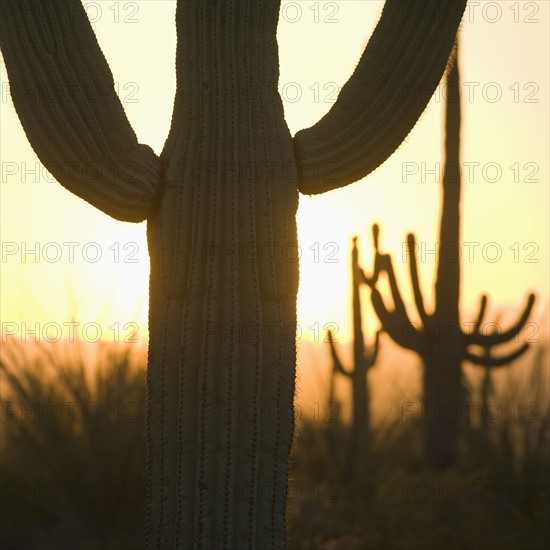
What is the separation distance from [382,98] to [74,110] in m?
1.58

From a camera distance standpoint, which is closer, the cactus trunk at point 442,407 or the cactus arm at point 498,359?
the cactus arm at point 498,359

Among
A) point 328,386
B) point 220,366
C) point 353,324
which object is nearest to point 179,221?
point 220,366

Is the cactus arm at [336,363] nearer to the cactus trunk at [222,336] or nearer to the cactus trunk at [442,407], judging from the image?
the cactus trunk at [442,407]

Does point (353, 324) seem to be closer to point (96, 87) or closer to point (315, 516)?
point (315, 516)

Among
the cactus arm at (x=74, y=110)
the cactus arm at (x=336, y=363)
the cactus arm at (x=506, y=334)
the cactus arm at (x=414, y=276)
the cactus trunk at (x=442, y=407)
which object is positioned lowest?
the cactus trunk at (x=442, y=407)

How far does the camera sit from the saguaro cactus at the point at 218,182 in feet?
15.5

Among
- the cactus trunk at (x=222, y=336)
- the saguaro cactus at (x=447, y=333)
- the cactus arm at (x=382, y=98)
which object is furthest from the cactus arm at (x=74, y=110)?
the saguaro cactus at (x=447, y=333)

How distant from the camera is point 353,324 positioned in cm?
1110

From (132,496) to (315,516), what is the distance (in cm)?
175

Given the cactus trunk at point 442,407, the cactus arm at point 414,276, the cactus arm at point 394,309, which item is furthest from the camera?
the cactus trunk at point 442,407

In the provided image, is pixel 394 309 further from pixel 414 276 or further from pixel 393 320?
pixel 414 276

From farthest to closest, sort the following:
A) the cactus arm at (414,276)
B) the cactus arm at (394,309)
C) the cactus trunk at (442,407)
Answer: the cactus trunk at (442,407) < the cactus arm at (394,309) < the cactus arm at (414,276)

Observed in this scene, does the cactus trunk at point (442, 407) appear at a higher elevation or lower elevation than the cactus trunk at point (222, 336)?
lower

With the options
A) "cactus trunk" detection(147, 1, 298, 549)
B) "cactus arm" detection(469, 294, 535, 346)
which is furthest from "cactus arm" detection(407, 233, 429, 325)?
"cactus trunk" detection(147, 1, 298, 549)
